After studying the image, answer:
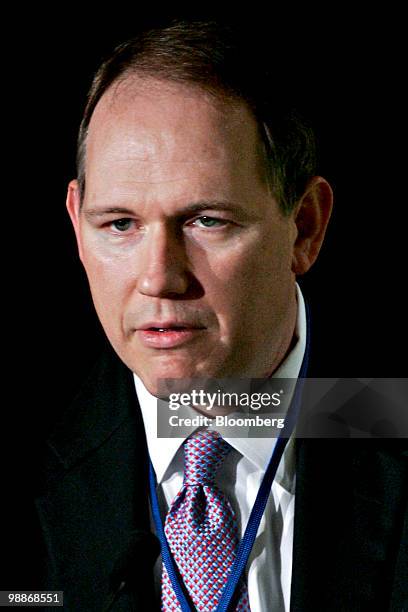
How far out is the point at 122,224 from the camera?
1972mm

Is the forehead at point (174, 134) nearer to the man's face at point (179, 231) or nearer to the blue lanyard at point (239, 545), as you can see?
the man's face at point (179, 231)

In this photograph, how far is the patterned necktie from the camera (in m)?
2.02

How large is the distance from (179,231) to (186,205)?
6 cm

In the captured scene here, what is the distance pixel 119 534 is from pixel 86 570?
105 mm

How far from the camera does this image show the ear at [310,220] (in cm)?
213

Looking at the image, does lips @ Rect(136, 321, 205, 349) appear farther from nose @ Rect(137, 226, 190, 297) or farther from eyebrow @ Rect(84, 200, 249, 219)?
eyebrow @ Rect(84, 200, 249, 219)

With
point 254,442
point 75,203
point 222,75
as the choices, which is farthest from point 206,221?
point 254,442

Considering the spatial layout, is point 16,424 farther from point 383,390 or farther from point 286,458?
point 383,390

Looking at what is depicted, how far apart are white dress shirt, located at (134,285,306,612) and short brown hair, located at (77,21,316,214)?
0.46 m

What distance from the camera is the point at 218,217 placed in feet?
6.25

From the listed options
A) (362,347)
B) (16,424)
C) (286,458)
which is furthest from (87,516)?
(362,347)

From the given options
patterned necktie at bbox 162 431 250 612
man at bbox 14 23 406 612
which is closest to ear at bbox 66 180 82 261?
man at bbox 14 23 406 612

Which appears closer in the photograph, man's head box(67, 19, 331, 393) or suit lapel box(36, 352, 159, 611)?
man's head box(67, 19, 331, 393)

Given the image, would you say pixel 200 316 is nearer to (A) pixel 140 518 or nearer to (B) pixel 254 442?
(B) pixel 254 442
